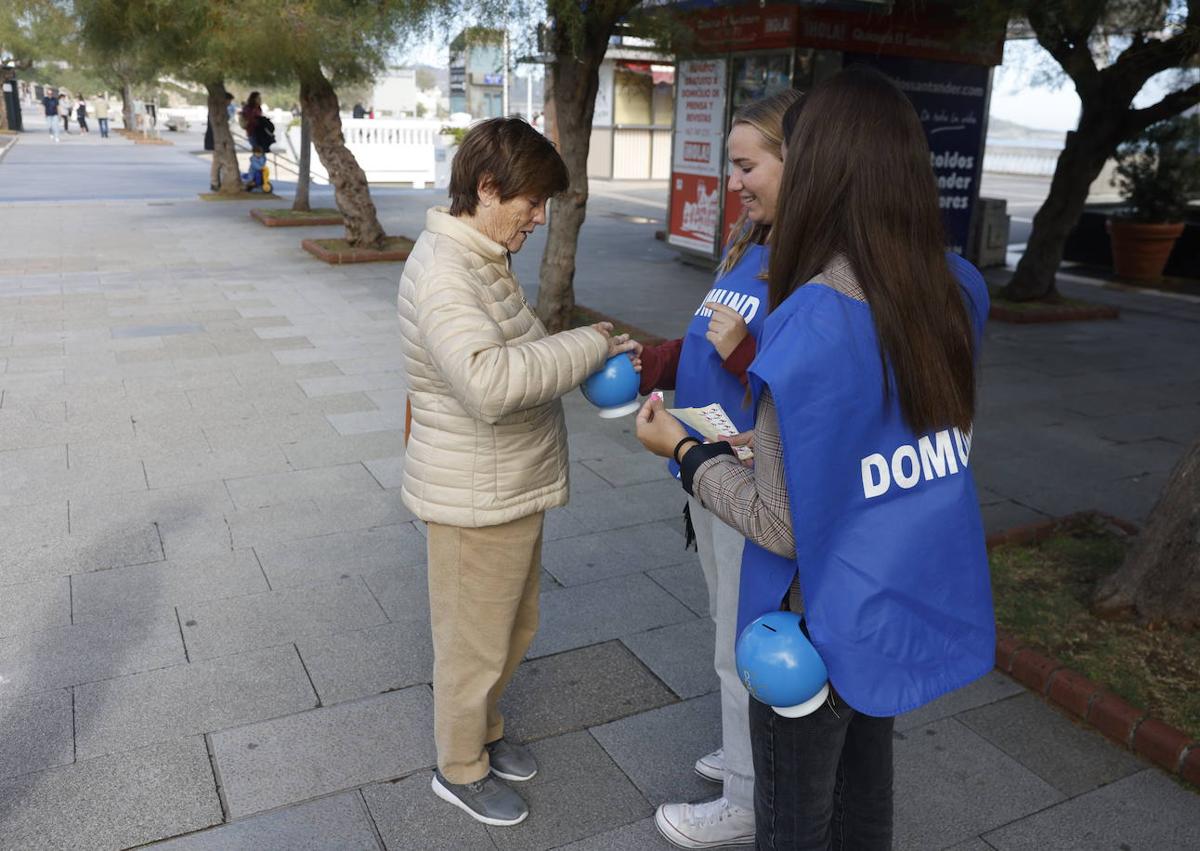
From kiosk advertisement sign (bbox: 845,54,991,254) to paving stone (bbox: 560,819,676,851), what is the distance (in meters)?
9.47

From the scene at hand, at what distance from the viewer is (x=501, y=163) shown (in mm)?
2240

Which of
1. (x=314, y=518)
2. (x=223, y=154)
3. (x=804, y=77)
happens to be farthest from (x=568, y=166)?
(x=223, y=154)

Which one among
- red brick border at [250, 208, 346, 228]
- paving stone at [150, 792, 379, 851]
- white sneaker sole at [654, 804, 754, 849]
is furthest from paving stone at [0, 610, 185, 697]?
red brick border at [250, 208, 346, 228]

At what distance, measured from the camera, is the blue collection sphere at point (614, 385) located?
2301 millimetres

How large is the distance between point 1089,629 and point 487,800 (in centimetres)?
230

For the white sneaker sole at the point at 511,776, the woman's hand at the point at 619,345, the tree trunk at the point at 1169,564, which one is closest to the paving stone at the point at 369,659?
the white sneaker sole at the point at 511,776

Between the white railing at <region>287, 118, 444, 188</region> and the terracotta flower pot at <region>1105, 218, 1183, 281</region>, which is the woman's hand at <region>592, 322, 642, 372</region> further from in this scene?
the white railing at <region>287, 118, 444, 188</region>

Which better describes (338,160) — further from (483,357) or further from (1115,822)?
(1115,822)

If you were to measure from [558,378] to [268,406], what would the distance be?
4679 millimetres

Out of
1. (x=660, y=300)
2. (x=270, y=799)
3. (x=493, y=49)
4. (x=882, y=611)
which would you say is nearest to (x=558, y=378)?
(x=882, y=611)

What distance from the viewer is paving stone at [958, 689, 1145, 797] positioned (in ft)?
9.84

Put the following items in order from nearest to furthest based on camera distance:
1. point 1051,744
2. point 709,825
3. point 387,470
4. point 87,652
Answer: point 709,825 → point 1051,744 → point 87,652 → point 387,470

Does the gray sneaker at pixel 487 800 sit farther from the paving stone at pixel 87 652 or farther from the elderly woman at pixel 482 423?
the paving stone at pixel 87 652

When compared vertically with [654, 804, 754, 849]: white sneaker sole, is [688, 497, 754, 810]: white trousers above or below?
above
